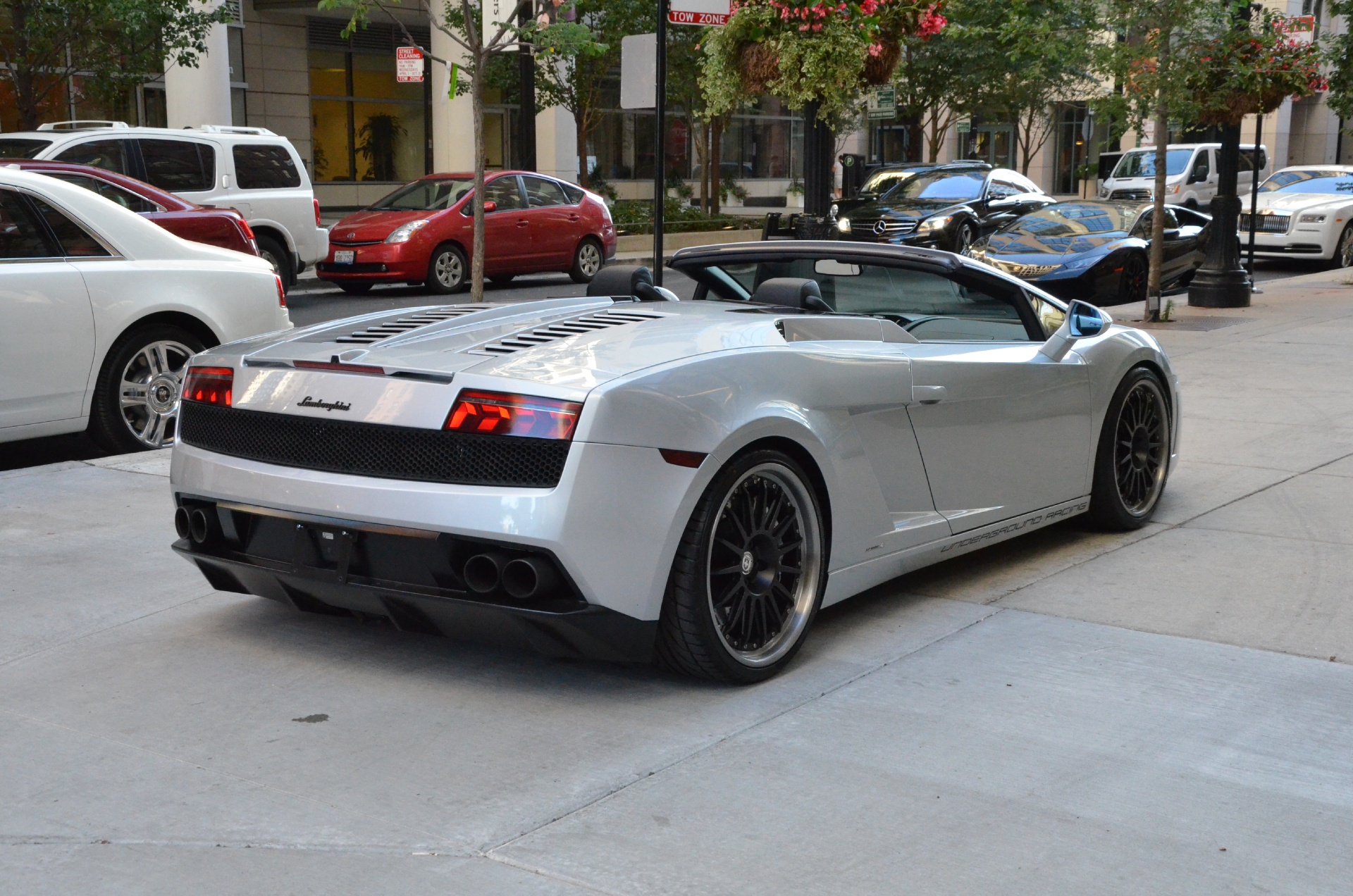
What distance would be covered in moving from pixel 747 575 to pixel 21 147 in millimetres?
12806

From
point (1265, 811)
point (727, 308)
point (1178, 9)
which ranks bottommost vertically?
point (1265, 811)

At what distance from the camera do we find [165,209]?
12.6 m

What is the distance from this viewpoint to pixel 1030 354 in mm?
5543

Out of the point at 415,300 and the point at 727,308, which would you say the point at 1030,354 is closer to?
the point at 727,308

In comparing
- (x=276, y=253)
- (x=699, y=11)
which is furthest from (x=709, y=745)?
(x=276, y=253)

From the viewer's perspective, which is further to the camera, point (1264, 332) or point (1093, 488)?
point (1264, 332)

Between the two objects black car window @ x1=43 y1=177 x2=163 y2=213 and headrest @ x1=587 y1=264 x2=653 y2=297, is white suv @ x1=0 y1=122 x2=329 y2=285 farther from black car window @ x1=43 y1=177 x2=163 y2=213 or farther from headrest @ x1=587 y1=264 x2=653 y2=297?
headrest @ x1=587 y1=264 x2=653 y2=297

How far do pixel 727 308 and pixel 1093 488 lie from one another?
191 centimetres

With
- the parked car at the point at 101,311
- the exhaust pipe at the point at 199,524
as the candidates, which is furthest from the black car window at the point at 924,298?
the parked car at the point at 101,311

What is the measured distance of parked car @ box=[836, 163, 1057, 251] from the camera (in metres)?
21.2

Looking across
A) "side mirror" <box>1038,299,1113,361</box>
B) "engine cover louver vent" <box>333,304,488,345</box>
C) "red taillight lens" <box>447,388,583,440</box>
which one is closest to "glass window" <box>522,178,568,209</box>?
"side mirror" <box>1038,299,1113,361</box>

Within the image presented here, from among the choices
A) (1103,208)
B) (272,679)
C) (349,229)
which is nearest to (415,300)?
(349,229)

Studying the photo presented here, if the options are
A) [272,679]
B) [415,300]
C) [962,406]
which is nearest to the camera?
[272,679]

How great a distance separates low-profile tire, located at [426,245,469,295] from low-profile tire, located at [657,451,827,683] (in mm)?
14311
